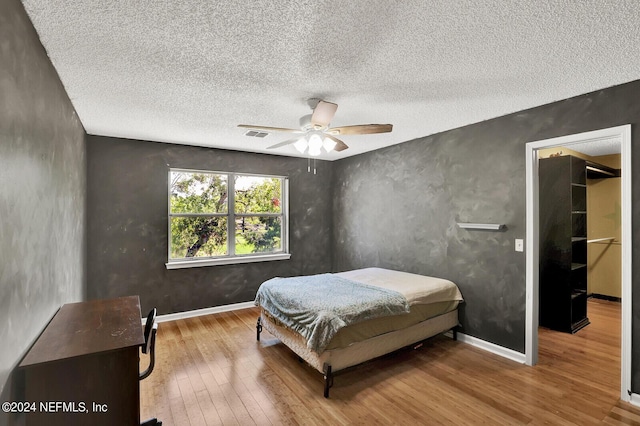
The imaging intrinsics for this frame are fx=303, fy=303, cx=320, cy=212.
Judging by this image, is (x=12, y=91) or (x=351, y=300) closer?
(x=12, y=91)

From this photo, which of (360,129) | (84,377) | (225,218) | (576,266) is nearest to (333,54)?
(360,129)

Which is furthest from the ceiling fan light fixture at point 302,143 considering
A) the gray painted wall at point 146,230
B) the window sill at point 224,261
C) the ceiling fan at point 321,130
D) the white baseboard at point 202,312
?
the white baseboard at point 202,312

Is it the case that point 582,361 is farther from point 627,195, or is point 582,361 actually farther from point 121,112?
point 121,112

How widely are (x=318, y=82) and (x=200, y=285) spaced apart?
3.42 meters

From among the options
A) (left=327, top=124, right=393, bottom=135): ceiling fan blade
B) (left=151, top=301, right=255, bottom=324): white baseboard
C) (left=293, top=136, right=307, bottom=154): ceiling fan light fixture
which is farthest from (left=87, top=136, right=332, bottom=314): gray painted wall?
(left=327, top=124, right=393, bottom=135): ceiling fan blade

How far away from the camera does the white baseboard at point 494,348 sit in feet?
9.85

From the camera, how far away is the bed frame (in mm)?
2502

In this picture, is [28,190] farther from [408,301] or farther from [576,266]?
[576,266]

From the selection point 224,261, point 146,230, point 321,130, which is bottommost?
point 224,261

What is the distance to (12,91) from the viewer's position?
1.37m

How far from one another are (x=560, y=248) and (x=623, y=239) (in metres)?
1.63

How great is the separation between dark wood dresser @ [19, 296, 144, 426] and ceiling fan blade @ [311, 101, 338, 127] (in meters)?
1.91

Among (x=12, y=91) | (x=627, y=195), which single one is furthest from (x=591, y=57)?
Answer: (x=12, y=91)

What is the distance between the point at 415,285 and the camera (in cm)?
336
